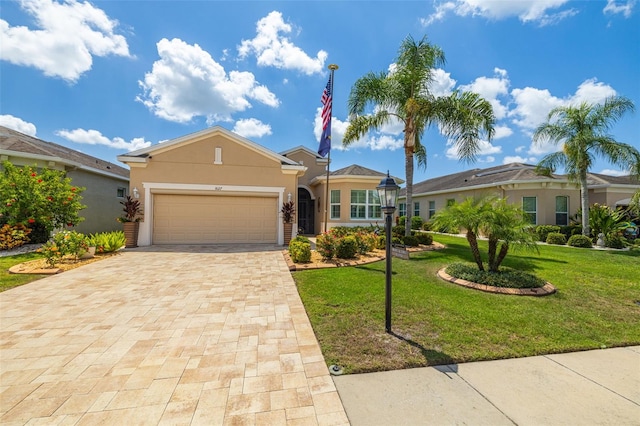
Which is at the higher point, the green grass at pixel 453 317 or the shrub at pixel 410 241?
the shrub at pixel 410 241

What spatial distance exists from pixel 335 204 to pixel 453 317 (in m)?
12.1

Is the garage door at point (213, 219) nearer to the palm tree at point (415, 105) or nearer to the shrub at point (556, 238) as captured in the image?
the palm tree at point (415, 105)

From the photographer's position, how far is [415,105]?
10.1 m

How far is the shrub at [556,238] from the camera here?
13500 mm

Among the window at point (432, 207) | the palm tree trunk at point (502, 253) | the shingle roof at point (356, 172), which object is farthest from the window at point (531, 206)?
the palm tree trunk at point (502, 253)

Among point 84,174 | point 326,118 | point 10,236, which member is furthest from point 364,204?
point 10,236

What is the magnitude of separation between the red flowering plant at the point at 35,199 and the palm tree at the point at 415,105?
12007 mm

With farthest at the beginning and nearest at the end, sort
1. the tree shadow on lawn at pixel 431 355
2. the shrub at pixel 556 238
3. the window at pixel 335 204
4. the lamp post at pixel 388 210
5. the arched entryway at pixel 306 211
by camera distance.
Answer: the arched entryway at pixel 306 211
the window at pixel 335 204
the shrub at pixel 556 238
the lamp post at pixel 388 210
the tree shadow on lawn at pixel 431 355

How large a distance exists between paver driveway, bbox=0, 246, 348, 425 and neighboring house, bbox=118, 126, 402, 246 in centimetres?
622

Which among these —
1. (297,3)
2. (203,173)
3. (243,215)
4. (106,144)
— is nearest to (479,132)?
(297,3)

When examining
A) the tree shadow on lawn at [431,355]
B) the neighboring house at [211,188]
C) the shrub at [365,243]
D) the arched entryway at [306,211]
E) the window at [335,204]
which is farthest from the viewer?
the arched entryway at [306,211]

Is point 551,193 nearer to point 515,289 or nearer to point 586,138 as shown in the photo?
point 586,138

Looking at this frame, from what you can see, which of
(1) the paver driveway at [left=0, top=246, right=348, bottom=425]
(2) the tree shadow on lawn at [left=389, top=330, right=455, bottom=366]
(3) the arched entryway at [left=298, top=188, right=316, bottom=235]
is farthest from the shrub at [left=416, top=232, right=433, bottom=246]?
(3) the arched entryway at [left=298, top=188, right=316, bottom=235]

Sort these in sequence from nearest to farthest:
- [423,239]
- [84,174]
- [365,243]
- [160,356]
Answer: [160,356] → [365,243] → [423,239] → [84,174]
